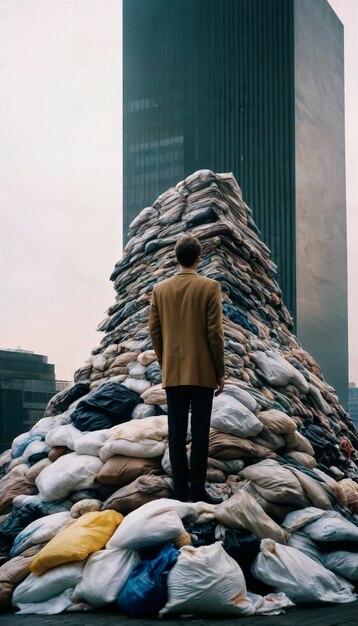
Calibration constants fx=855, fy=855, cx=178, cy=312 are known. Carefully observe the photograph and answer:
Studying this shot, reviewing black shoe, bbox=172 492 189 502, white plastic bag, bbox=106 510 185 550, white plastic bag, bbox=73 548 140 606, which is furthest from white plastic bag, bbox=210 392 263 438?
white plastic bag, bbox=73 548 140 606

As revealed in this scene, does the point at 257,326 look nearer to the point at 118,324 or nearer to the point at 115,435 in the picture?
the point at 118,324

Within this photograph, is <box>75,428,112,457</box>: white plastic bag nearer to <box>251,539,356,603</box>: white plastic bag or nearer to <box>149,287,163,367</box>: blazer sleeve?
<box>149,287,163,367</box>: blazer sleeve

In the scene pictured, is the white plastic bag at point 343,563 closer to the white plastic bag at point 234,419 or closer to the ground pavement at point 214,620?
the ground pavement at point 214,620

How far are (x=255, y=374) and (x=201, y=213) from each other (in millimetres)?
2043

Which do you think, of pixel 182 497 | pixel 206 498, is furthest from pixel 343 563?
pixel 182 497

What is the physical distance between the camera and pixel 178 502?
417 centimetres

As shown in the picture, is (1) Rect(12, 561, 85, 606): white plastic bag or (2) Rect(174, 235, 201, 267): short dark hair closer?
(1) Rect(12, 561, 85, 606): white plastic bag

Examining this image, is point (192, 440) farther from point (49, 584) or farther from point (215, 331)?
point (49, 584)

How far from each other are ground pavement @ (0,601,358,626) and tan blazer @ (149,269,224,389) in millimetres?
1221

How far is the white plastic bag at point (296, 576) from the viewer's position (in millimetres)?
3902

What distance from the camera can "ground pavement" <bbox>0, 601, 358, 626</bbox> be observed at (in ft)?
11.4

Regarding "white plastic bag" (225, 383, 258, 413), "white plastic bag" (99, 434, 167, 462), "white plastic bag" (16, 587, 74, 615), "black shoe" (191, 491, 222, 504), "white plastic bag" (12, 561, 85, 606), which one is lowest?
"white plastic bag" (16, 587, 74, 615)

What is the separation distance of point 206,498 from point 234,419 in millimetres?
599

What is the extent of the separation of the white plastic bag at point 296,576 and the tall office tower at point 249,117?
208ft
